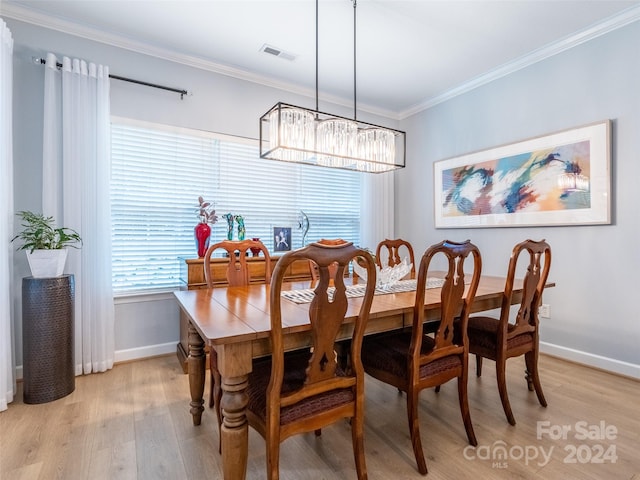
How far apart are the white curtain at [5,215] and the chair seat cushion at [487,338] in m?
2.99

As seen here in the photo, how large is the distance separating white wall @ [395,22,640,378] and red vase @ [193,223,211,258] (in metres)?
2.76

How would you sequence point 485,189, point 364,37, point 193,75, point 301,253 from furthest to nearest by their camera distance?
1. point 485,189
2. point 193,75
3. point 364,37
4. point 301,253

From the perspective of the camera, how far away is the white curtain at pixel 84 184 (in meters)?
2.55

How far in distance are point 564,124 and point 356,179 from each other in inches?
86.2

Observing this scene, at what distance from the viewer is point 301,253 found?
1209 millimetres

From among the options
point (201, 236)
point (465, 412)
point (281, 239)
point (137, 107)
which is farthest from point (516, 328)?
point (137, 107)

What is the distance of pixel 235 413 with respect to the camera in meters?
1.28

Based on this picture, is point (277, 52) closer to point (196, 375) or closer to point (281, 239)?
point (281, 239)

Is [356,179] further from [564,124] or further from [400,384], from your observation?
[400,384]

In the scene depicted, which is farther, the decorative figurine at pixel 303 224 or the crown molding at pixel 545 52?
the decorative figurine at pixel 303 224

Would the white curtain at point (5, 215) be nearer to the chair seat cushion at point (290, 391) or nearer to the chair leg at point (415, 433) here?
the chair seat cushion at point (290, 391)

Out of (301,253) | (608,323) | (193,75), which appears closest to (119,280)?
(193,75)

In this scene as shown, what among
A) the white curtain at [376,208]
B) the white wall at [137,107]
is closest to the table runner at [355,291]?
the white wall at [137,107]

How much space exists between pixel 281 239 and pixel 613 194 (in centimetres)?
294
